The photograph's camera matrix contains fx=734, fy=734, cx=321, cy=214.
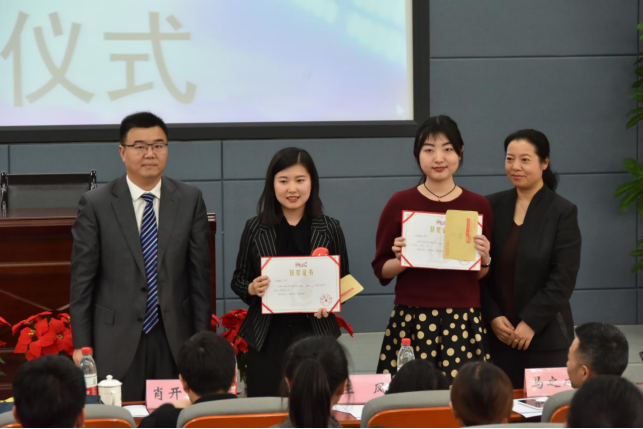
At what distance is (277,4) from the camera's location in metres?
5.19

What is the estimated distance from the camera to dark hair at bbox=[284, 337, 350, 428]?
5.49 feet

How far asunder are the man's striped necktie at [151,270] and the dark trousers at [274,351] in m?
0.39

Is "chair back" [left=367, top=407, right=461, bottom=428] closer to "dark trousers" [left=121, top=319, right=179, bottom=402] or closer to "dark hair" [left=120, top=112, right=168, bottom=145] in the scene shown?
"dark trousers" [left=121, top=319, right=179, bottom=402]

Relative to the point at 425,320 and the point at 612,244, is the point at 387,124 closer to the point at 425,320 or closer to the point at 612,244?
the point at 612,244

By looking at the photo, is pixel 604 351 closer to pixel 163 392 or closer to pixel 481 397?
pixel 481 397

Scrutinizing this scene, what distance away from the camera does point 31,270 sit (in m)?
3.64

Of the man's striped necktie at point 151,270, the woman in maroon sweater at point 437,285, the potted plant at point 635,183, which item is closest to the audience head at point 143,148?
the man's striped necktie at point 151,270

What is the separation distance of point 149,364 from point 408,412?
1.25 meters

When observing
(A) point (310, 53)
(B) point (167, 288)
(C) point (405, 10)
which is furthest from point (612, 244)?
(B) point (167, 288)

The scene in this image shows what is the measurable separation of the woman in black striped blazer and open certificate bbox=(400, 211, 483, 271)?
0.26 meters

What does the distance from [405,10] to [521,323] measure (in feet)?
10.2

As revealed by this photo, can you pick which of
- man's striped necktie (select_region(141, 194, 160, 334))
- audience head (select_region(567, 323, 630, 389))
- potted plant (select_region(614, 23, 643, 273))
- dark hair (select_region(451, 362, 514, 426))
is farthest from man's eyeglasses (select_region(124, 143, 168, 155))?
potted plant (select_region(614, 23, 643, 273))

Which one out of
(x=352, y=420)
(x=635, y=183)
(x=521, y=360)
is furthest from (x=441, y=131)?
(x=635, y=183)

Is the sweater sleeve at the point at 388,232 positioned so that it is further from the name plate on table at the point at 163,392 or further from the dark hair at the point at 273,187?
the name plate on table at the point at 163,392
